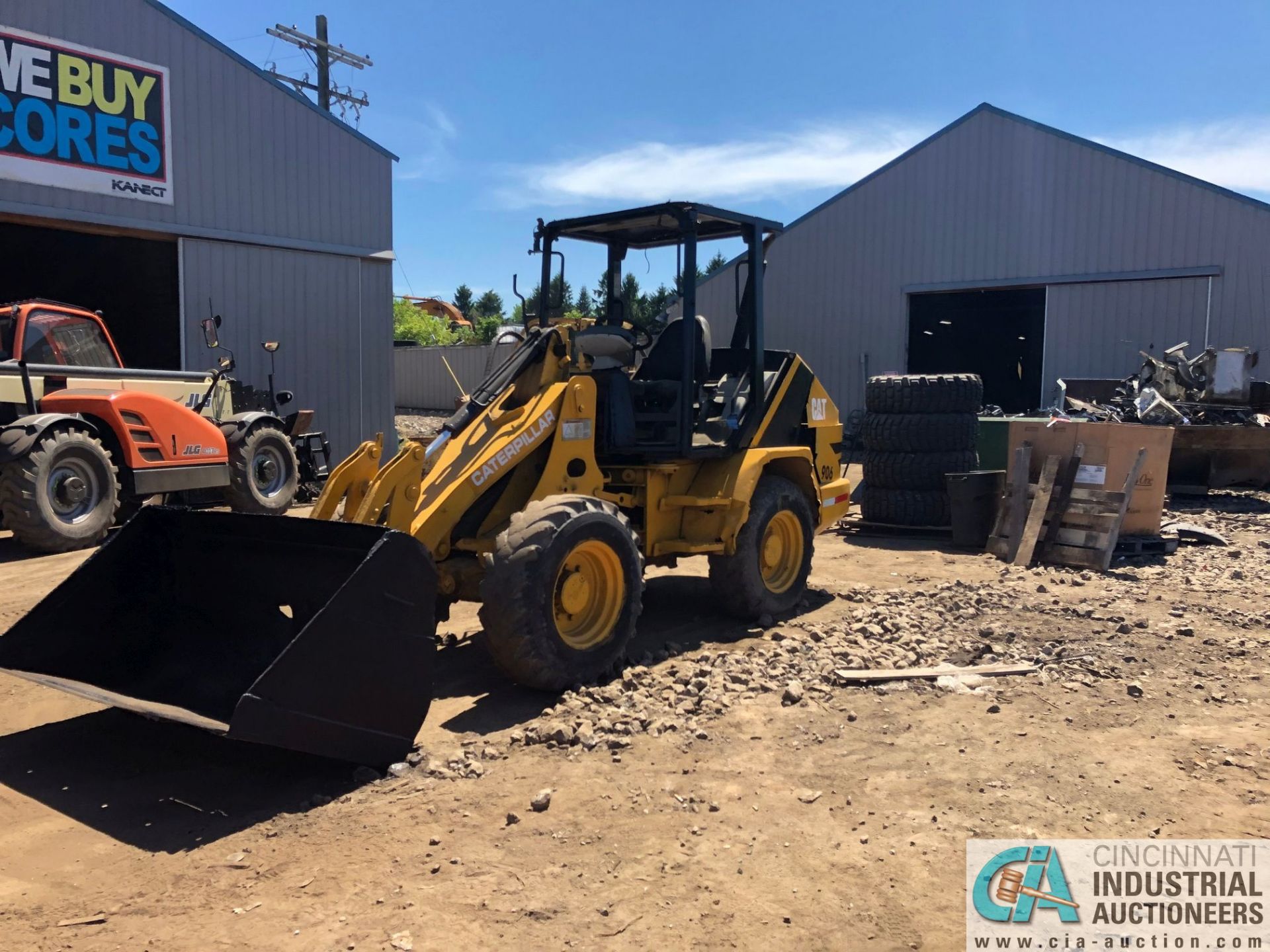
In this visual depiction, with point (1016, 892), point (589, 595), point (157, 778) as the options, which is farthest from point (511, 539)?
point (1016, 892)

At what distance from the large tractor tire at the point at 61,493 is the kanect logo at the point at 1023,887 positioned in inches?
349

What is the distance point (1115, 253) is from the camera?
1744 cm

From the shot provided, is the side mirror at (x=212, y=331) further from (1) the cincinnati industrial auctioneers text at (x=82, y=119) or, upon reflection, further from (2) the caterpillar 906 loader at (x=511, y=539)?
(2) the caterpillar 906 loader at (x=511, y=539)

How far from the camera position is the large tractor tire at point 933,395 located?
10.5 meters

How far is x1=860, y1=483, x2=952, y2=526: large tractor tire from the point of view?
10562 millimetres

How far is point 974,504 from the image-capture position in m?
9.87

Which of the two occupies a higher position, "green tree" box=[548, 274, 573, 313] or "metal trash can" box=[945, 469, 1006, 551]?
"green tree" box=[548, 274, 573, 313]

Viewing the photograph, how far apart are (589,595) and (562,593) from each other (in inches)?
→ 10.0

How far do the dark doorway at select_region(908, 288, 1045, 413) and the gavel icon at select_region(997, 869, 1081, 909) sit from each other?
1747 centimetres

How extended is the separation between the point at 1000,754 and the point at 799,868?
4.72 ft

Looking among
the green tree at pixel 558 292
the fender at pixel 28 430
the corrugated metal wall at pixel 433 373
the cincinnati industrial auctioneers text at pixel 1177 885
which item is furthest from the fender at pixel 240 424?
the corrugated metal wall at pixel 433 373

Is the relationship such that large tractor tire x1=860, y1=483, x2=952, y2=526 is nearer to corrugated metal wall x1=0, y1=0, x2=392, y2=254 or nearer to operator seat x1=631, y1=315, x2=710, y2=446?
operator seat x1=631, y1=315, x2=710, y2=446

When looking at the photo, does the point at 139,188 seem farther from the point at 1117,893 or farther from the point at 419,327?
the point at 419,327

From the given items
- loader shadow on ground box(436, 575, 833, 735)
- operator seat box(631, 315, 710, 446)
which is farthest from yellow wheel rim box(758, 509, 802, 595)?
operator seat box(631, 315, 710, 446)
